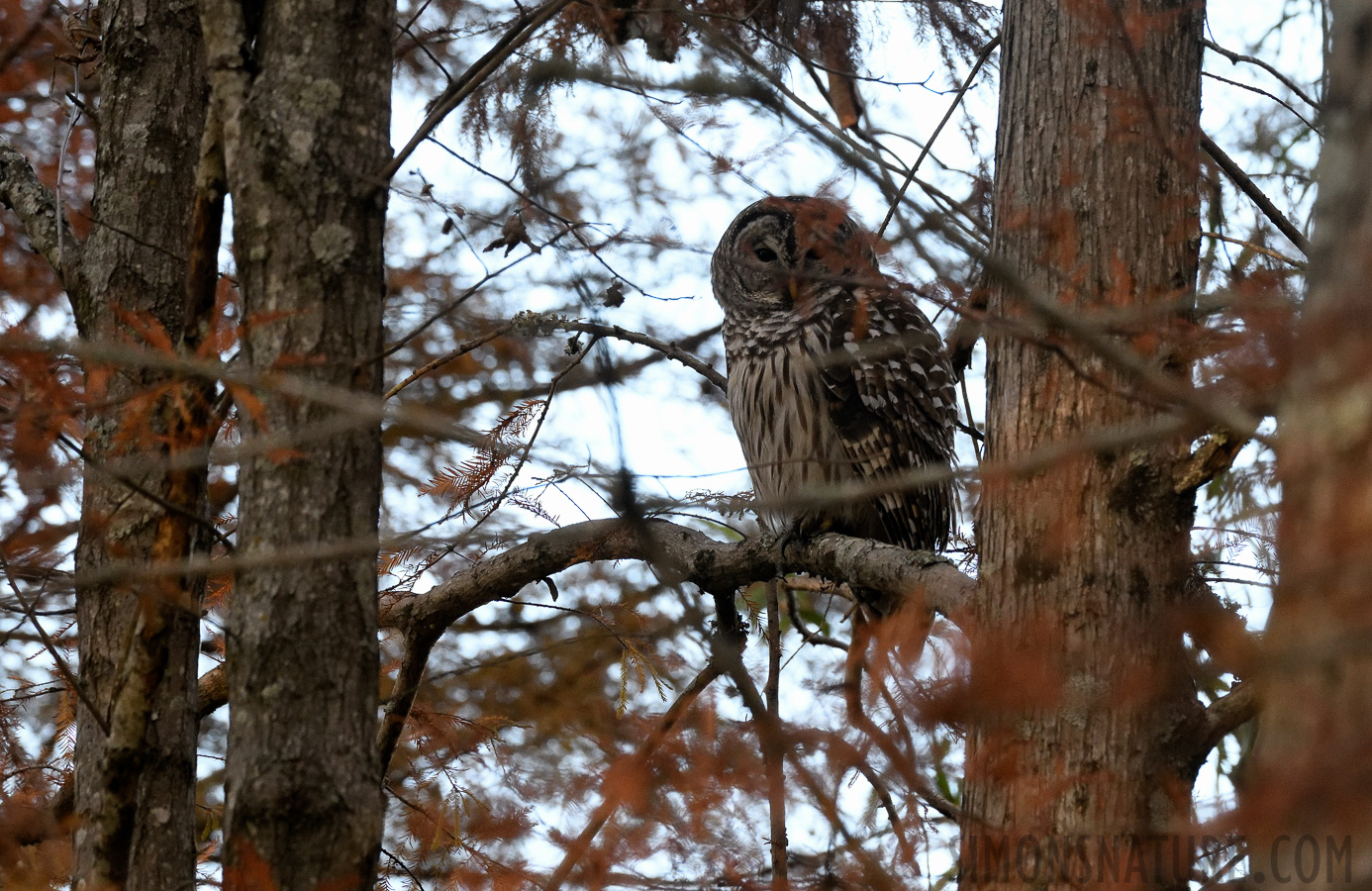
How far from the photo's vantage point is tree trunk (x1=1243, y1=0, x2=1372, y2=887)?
3.95 ft

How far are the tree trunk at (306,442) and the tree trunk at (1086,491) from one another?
4.56ft

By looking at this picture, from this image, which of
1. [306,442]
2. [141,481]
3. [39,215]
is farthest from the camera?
[39,215]

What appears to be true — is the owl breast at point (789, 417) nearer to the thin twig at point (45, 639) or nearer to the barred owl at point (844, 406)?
the barred owl at point (844, 406)

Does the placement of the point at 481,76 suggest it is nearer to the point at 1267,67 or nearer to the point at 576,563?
the point at 576,563

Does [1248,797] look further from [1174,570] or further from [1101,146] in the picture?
[1101,146]

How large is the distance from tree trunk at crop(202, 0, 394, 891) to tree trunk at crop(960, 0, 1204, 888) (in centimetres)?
139

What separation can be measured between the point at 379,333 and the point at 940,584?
187 centimetres

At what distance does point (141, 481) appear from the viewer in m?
3.33

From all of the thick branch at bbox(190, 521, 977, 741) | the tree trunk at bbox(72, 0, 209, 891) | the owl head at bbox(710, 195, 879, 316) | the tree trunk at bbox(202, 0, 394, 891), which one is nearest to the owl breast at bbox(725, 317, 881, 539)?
the owl head at bbox(710, 195, 879, 316)

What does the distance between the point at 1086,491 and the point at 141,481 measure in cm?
252

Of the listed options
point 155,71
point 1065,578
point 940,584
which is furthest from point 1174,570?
point 155,71

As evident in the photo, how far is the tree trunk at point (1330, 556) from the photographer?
1204mm

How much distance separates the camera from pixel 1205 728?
9.83ft

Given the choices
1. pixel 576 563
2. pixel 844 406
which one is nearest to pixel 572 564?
pixel 576 563
